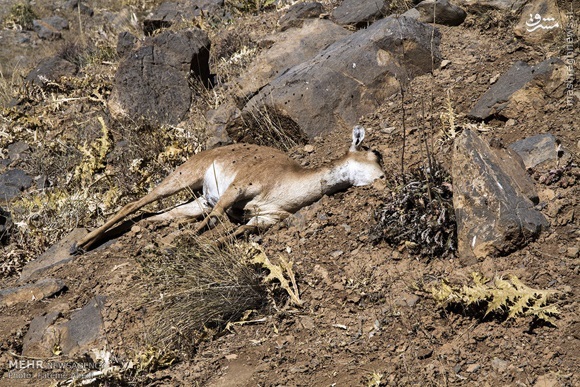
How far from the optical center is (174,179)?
792cm

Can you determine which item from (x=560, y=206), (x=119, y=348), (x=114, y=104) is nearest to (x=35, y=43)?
(x=114, y=104)

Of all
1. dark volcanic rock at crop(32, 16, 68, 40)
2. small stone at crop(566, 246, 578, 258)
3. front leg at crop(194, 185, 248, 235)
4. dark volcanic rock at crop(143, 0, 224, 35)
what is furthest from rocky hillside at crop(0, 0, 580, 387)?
dark volcanic rock at crop(32, 16, 68, 40)

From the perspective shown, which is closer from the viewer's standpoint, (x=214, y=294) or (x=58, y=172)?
(x=214, y=294)

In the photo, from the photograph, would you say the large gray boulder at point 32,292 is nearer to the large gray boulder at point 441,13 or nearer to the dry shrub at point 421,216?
the dry shrub at point 421,216

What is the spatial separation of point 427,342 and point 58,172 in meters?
6.82

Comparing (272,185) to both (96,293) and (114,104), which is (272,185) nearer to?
(96,293)

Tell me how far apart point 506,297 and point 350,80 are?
418cm

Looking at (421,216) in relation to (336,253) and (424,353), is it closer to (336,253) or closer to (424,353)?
(336,253)

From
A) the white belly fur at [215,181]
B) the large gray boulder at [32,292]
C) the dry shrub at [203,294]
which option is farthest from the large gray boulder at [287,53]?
the dry shrub at [203,294]

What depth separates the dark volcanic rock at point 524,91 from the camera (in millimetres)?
7137

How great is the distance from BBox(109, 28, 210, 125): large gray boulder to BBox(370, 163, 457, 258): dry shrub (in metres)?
4.98

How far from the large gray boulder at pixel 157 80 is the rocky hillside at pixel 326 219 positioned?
0.10ft

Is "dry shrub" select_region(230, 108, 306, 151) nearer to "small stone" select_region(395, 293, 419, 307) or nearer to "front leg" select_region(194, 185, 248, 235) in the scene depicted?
"front leg" select_region(194, 185, 248, 235)

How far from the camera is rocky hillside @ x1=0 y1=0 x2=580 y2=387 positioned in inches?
193
